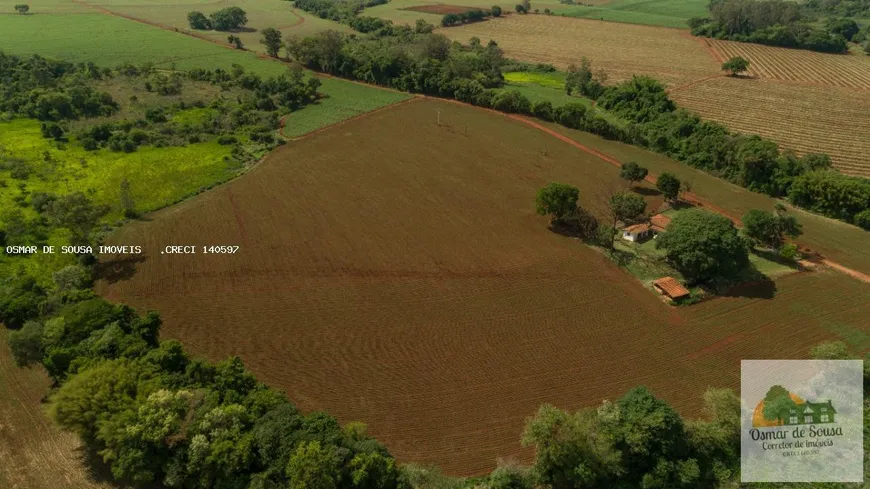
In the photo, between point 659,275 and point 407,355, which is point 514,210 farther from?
point 407,355

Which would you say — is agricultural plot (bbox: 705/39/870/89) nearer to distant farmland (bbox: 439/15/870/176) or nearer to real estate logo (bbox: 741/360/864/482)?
distant farmland (bbox: 439/15/870/176)

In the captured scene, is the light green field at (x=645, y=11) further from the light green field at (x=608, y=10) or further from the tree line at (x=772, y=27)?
the tree line at (x=772, y=27)

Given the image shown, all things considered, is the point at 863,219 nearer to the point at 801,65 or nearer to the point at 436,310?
the point at 436,310

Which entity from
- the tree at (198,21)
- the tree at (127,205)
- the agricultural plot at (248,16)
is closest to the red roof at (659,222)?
the tree at (127,205)

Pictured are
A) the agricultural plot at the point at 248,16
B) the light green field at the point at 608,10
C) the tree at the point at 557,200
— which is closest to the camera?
the tree at the point at 557,200

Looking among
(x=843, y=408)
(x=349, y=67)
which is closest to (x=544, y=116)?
(x=349, y=67)
